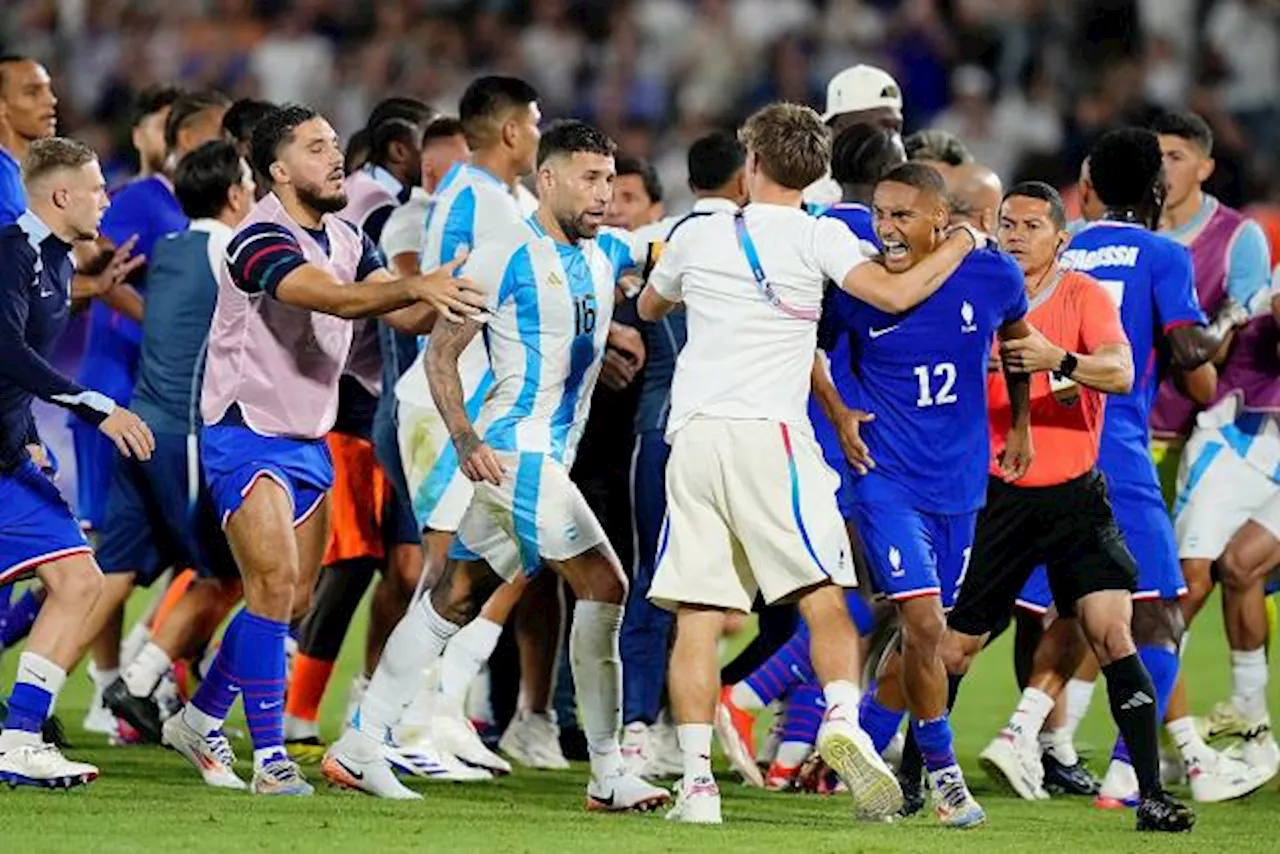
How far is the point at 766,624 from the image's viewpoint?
11.0 metres

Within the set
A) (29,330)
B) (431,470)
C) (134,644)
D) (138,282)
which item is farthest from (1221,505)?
(134,644)

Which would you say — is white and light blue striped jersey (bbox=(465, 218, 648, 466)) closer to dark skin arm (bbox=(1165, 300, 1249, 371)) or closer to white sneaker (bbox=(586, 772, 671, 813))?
white sneaker (bbox=(586, 772, 671, 813))

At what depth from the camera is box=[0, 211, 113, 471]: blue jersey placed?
8.91 meters

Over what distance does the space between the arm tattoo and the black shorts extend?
1.86 meters

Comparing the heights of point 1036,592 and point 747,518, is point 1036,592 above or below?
below

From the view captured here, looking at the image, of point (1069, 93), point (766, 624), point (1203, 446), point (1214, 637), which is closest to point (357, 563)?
point (766, 624)

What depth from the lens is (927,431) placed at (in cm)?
884

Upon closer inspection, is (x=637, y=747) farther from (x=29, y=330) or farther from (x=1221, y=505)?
(x=29, y=330)

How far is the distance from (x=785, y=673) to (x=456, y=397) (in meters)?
2.20

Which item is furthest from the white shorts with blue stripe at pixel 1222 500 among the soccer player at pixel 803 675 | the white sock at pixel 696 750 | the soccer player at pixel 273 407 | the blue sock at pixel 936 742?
the soccer player at pixel 273 407

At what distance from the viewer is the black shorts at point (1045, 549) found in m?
9.02

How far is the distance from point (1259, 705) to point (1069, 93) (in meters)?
11.6

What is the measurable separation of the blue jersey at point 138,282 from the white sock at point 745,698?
10.6 feet

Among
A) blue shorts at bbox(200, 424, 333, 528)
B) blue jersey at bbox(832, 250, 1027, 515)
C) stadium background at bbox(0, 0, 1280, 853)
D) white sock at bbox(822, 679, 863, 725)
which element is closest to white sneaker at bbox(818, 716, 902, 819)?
white sock at bbox(822, 679, 863, 725)
